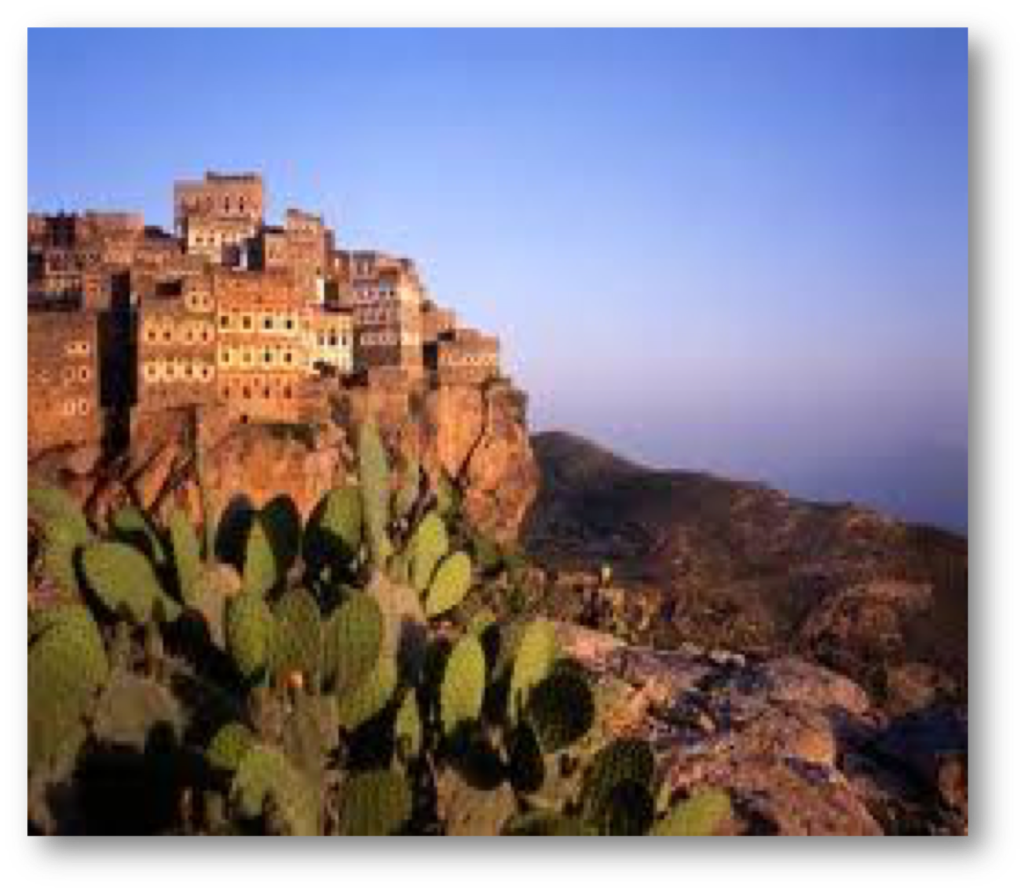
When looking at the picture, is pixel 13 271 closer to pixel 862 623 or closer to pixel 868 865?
pixel 868 865

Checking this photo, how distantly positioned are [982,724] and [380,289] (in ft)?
90.0

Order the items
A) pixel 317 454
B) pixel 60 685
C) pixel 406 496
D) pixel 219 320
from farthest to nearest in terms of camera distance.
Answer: pixel 219 320 < pixel 317 454 < pixel 406 496 < pixel 60 685

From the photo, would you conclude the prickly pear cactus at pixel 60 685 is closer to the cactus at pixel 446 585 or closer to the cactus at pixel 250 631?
the cactus at pixel 250 631

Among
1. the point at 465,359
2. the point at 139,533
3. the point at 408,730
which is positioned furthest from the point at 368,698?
the point at 465,359

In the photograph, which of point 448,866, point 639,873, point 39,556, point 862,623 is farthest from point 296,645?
point 862,623

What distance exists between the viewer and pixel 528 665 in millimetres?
4969

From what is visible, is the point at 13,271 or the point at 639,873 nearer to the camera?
the point at 639,873

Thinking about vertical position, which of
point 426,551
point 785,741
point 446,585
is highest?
point 426,551

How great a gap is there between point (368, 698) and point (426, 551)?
122 cm

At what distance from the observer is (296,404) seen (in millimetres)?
26000

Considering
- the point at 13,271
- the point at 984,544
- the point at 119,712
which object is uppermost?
the point at 13,271

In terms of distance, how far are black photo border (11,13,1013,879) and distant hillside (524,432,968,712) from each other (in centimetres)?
1501

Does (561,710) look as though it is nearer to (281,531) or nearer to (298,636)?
(298,636)

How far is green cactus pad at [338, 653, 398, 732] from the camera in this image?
496cm
